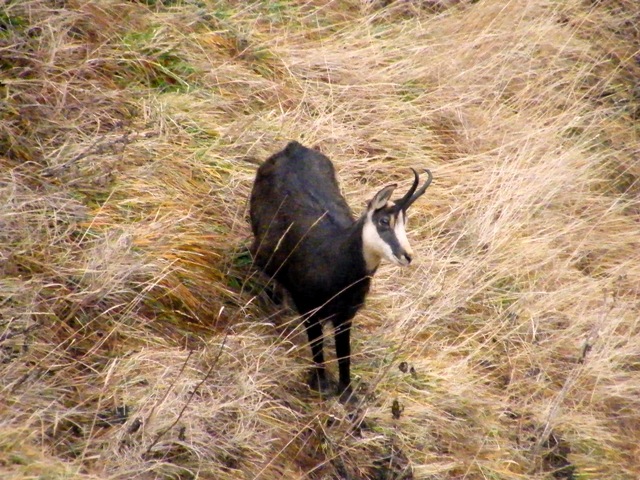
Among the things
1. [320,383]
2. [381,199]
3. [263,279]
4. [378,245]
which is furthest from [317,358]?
[381,199]

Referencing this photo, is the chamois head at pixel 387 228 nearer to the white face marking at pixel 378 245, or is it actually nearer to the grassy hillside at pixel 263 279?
A: the white face marking at pixel 378 245

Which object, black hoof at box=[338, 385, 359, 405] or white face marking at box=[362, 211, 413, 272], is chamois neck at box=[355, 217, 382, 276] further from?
black hoof at box=[338, 385, 359, 405]

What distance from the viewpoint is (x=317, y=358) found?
5.41 metres

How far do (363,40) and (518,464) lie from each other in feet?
12.1

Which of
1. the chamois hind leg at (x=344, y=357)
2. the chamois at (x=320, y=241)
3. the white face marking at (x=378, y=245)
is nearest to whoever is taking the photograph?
the white face marking at (x=378, y=245)

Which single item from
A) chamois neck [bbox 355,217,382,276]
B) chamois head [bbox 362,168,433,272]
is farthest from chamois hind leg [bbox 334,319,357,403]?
chamois head [bbox 362,168,433,272]

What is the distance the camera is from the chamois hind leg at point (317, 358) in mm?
5363

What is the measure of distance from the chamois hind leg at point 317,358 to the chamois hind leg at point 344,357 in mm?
80

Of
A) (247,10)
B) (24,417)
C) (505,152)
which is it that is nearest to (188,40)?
(247,10)

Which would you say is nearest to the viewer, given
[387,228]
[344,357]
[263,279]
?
[387,228]

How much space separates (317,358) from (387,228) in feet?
2.70

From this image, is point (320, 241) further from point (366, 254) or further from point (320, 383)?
point (320, 383)

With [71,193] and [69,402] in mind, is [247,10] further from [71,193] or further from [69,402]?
[69,402]

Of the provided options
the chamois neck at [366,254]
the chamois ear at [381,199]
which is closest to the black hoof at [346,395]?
the chamois neck at [366,254]
